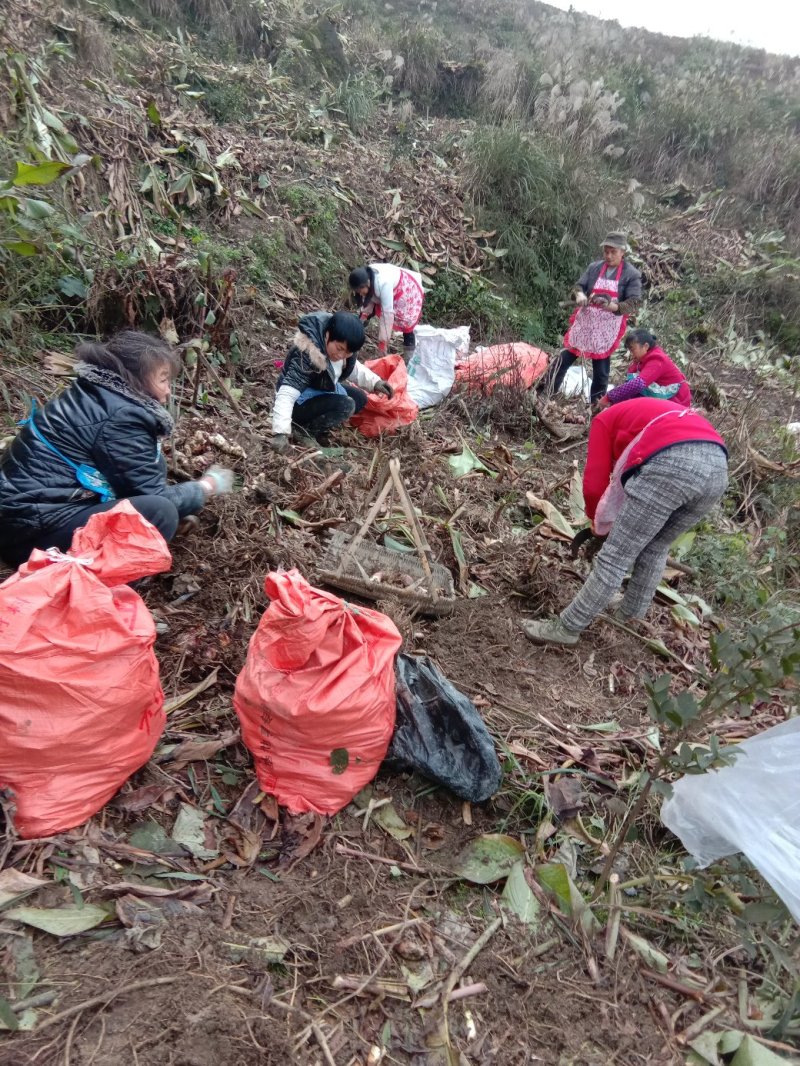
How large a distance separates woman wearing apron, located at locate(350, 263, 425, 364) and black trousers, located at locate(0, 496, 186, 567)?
118 inches

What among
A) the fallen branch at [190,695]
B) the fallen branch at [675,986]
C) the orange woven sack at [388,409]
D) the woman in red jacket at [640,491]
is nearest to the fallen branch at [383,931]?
the fallen branch at [675,986]

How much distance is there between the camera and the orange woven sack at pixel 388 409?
167 inches

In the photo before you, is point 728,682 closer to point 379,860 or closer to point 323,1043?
point 379,860

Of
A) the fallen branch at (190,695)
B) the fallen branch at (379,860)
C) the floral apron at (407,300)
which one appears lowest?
the fallen branch at (379,860)

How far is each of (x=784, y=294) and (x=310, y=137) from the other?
21.3 feet

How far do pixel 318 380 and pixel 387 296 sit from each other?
4.68 feet

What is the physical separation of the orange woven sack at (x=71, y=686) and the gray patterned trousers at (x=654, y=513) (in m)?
1.86

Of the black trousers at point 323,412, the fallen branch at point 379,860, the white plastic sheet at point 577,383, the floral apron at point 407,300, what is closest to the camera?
the fallen branch at point 379,860

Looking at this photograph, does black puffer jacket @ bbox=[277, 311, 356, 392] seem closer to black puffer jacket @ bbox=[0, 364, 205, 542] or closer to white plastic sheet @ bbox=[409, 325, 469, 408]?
white plastic sheet @ bbox=[409, 325, 469, 408]

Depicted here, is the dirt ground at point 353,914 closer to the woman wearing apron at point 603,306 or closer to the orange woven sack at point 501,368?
the orange woven sack at point 501,368

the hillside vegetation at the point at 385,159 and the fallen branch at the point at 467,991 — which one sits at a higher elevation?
the hillside vegetation at the point at 385,159

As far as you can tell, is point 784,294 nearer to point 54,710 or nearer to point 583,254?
point 583,254

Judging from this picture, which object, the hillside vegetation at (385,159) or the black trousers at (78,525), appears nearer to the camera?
the black trousers at (78,525)

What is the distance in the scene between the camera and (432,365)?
5.29 metres
